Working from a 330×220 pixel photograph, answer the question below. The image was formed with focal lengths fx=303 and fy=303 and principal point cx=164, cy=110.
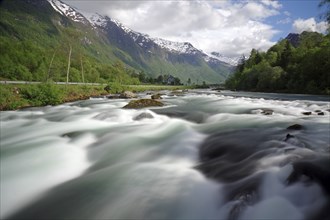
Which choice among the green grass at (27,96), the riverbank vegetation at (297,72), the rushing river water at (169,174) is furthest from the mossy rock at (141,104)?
the riverbank vegetation at (297,72)

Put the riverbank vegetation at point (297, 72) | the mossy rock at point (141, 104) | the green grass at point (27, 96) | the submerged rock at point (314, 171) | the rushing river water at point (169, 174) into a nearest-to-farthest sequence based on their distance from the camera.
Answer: the rushing river water at point (169, 174)
the submerged rock at point (314, 171)
the mossy rock at point (141, 104)
the green grass at point (27, 96)
the riverbank vegetation at point (297, 72)

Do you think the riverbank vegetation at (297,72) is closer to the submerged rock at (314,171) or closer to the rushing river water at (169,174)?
the rushing river water at (169,174)

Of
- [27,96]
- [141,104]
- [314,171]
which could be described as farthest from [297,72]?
[314,171]

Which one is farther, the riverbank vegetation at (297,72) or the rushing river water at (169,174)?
the riverbank vegetation at (297,72)

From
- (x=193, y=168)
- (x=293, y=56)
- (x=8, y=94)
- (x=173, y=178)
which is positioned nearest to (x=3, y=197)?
(x=173, y=178)

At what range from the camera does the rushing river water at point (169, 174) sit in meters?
7.18

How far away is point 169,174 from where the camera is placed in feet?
31.0

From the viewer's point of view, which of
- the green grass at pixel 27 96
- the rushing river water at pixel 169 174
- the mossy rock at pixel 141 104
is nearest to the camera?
the rushing river water at pixel 169 174

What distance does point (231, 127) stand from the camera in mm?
15812

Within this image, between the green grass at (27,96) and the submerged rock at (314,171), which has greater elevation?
the submerged rock at (314,171)

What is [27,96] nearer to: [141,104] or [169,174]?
[141,104]

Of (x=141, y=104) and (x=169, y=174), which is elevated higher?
(x=169, y=174)

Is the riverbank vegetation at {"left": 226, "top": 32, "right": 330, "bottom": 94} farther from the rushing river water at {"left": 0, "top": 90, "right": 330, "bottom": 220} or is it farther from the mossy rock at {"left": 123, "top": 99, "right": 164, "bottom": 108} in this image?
the rushing river water at {"left": 0, "top": 90, "right": 330, "bottom": 220}

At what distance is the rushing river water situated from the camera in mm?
7180
